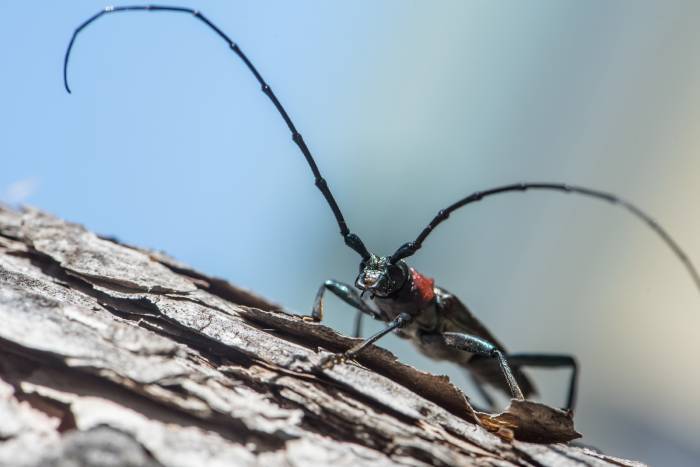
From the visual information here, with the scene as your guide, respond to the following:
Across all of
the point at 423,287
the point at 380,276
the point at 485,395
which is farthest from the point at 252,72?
the point at 485,395

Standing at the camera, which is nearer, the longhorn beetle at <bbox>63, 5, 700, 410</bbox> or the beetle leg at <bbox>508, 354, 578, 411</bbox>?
the longhorn beetle at <bbox>63, 5, 700, 410</bbox>

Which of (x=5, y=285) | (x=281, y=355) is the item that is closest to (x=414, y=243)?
(x=281, y=355)

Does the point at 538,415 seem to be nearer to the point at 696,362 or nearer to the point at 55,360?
the point at 55,360

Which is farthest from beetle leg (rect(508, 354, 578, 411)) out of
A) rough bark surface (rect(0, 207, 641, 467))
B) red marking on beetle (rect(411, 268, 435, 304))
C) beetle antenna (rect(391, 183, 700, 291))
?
rough bark surface (rect(0, 207, 641, 467))

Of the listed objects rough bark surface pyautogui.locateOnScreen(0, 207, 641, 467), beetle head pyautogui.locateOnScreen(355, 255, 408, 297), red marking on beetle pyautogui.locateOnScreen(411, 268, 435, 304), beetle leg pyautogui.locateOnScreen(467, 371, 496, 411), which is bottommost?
rough bark surface pyautogui.locateOnScreen(0, 207, 641, 467)

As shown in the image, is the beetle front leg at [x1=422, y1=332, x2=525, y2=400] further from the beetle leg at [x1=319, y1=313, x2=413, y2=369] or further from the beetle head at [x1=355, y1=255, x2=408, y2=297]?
the beetle leg at [x1=319, y1=313, x2=413, y2=369]

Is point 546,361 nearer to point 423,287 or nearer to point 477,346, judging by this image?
point 477,346

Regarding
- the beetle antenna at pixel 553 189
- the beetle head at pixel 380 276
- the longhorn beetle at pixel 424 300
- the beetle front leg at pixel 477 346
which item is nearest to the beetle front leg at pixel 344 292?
the longhorn beetle at pixel 424 300
